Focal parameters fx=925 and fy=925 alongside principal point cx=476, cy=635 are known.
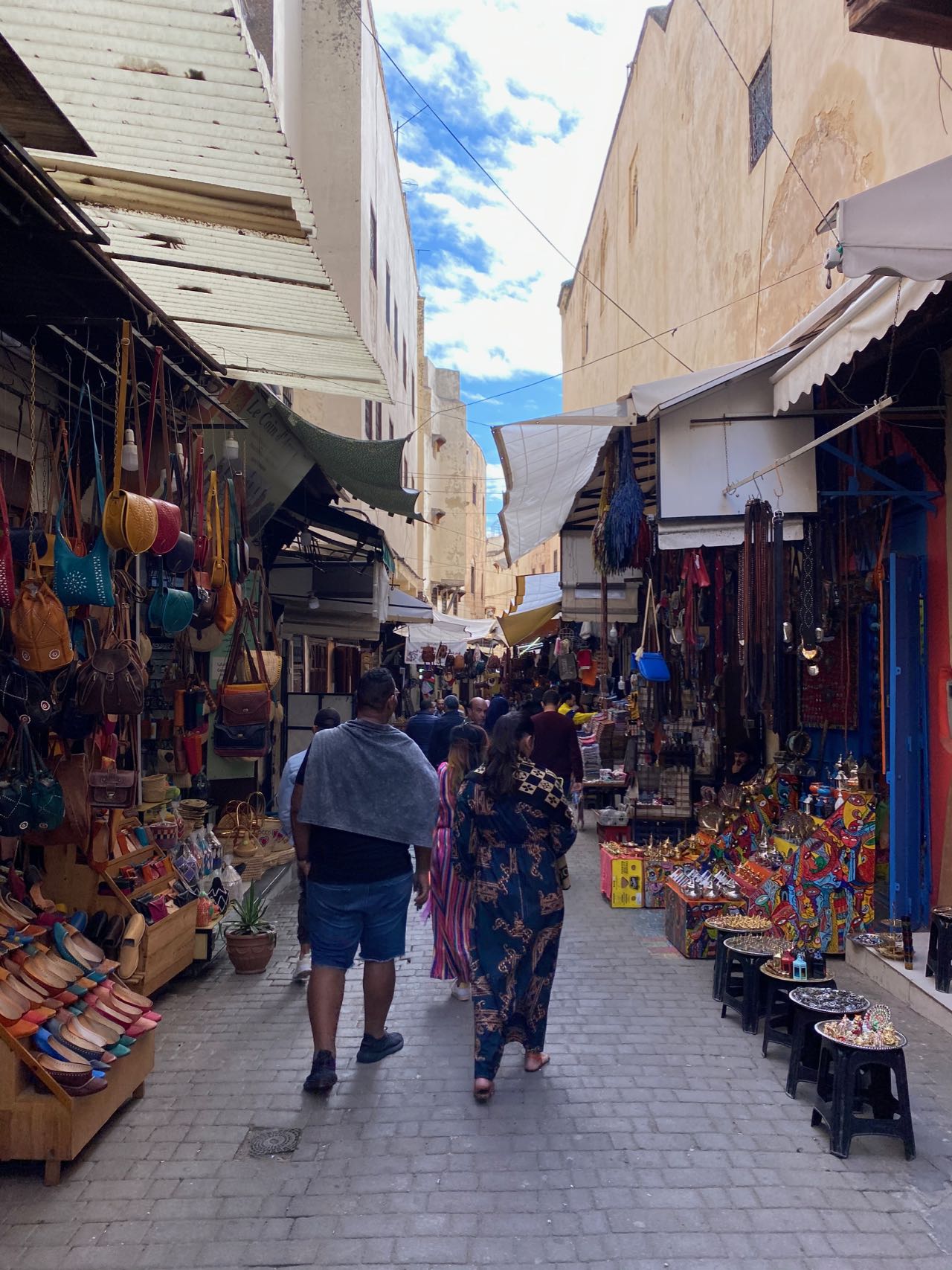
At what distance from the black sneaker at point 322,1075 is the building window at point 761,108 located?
8571 millimetres

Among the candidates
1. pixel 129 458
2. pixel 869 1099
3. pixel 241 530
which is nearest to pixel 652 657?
pixel 241 530

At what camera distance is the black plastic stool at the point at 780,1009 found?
173 inches

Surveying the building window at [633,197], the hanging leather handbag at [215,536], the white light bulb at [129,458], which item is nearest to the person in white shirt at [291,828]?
the hanging leather handbag at [215,536]

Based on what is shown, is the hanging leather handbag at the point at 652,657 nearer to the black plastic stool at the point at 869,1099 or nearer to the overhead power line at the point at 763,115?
the overhead power line at the point at 763,115

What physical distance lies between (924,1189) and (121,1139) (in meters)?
2.99


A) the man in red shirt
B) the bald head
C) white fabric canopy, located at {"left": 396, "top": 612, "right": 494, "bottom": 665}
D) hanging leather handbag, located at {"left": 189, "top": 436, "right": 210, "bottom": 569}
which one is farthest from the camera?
white fabric canopy, located at {"left": 396, "top": 612, "right": 494, "bottom": 665}


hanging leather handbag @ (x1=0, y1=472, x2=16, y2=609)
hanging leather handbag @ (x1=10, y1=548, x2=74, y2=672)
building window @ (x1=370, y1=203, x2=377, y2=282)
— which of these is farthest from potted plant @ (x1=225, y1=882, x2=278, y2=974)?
building window @ (x1=370, y1=203, x2=377, y2=282)

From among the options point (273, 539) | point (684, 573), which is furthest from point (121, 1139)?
point (273, 539)

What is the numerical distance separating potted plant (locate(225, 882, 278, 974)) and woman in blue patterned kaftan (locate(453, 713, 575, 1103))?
6.90 feet

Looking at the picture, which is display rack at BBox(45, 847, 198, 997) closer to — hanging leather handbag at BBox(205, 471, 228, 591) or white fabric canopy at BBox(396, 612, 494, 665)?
hanging leather handbag at BBox(205, 471, 228, 591)

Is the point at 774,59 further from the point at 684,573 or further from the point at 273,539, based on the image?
the point at 273,539

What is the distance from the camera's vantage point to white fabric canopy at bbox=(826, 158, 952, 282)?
3.12 m

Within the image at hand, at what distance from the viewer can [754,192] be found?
29.9ft

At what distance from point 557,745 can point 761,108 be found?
21.2ft
